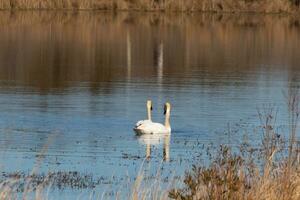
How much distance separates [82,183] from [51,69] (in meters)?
19.4

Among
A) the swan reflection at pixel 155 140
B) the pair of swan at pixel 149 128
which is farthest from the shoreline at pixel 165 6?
the swan reflection at pixel 155 140

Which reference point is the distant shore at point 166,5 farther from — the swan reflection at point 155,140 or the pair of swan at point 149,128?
the swan reflection at point 155,140

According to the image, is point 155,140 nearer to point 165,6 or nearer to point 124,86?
point 124,86

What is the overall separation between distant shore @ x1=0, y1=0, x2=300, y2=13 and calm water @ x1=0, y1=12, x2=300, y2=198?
3704 mm

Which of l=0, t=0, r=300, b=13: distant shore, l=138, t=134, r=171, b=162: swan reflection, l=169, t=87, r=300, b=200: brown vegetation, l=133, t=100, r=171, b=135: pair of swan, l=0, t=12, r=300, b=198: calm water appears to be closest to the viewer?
l=169, t=87, r=300, b=200: brown vegetation

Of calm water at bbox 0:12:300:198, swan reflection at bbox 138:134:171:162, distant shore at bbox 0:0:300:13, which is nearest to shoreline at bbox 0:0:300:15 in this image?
distant shore at bbox 0:0:300:13

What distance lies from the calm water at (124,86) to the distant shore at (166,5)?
3704mm

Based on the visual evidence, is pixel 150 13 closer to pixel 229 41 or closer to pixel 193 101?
pixel 229 41

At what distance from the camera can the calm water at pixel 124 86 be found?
55.4 feet

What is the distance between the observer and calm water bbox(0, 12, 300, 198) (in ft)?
55.4

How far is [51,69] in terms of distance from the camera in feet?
108

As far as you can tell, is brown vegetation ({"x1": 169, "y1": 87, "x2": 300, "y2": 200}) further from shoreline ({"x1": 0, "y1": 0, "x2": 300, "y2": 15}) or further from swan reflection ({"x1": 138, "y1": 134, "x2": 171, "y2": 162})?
shoreline ({"x1": 0, "y1": 0, "x2": 300, "y2": 15})

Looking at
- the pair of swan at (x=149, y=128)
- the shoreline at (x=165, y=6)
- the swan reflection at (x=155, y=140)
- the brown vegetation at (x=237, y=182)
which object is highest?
the shoreline at (x=165, y=6)

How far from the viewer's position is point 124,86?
27469mm
